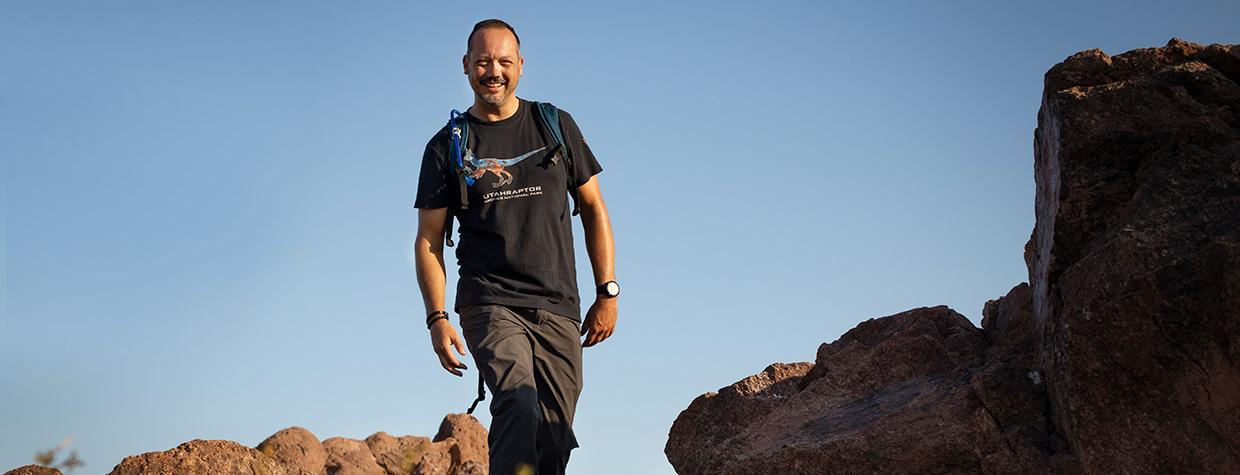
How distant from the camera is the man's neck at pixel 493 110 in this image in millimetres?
6473

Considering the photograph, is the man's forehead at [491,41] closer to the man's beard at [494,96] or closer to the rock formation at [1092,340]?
the man's beard at [494,96]

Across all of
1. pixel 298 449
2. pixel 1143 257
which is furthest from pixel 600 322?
pixel 298 449

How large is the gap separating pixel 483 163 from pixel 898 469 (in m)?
2.55

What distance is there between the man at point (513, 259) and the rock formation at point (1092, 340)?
1151 mm

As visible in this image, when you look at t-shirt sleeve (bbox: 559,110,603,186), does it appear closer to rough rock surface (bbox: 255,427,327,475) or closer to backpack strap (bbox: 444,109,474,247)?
backpack strap (bbox: 444,109,474,247)

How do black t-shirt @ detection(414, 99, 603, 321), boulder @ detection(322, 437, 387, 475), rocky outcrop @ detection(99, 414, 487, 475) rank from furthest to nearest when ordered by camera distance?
boulder @ detection(322, 437, 387, 475) < rocky outcrop @ detection(99, 414, 487, 475) < black t-shirt @ detection(414, 99, 603, 321)

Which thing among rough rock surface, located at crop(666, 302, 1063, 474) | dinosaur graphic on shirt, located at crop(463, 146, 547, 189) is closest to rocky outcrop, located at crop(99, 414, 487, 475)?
rough rock surface, located at crop(666, 302, 1063, 474)

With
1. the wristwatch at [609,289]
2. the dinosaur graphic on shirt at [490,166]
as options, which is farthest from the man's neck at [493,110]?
the wristwatch at [609,289]

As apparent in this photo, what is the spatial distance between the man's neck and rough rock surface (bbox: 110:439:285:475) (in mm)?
2084

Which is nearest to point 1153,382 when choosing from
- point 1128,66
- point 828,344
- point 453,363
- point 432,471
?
point 1128,66

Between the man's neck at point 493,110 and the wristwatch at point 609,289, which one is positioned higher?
the man's neck at point 493,110

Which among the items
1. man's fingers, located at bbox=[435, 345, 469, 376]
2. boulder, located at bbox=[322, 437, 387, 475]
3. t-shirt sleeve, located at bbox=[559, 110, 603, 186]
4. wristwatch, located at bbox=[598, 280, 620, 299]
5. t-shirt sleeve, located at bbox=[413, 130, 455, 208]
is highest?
t-shirt sleeve, located at bbox=[559, 110, 603, 186]

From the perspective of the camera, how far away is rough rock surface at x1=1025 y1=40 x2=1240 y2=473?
5031mm

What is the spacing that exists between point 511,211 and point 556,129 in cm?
60
